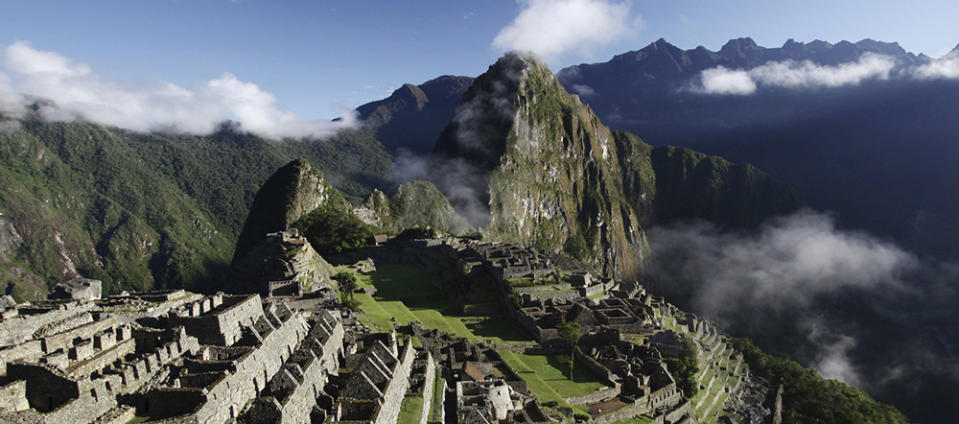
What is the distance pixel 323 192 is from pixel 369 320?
3495 inches

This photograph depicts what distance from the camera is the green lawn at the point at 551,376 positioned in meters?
33.0

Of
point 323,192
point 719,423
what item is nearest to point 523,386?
point 719,423

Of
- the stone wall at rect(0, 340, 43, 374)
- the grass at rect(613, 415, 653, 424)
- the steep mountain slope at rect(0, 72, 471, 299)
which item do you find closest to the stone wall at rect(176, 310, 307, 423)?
the stone wall at rect(0, 340, 43, 374)

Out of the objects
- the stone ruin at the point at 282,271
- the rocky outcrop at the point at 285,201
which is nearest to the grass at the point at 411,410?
the stone ruin at the point at 282,271

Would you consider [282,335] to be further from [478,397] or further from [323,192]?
[323,192]

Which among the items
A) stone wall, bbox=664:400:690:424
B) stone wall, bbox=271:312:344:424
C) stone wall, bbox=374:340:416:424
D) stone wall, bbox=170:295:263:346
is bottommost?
stone wall, bbox=664:400:690:424

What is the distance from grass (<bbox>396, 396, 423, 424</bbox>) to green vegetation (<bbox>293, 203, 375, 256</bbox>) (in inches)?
2186

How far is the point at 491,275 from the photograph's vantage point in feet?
195

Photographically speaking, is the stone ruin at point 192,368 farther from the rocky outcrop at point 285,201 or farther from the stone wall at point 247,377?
the rocky outcrop at point 285,201

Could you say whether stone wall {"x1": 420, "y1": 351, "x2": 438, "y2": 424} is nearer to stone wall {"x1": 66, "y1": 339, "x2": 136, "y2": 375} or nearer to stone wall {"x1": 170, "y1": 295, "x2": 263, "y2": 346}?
stone wall {"x1": 170, "y1": 295, "x2": 263, "y2": 346}

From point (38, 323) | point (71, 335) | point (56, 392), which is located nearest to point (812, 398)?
point (71, 335)

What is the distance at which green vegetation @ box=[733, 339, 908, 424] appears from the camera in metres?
56.8

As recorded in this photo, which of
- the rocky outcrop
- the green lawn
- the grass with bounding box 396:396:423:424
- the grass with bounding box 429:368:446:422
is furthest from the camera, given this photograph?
the rocky outcrop

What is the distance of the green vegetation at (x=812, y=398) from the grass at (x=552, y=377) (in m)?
32.2
